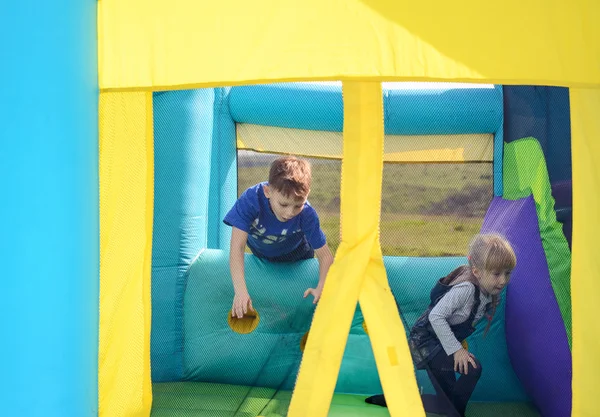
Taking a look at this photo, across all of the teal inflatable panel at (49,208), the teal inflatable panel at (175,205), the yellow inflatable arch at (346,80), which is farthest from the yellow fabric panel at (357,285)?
the teal inflatable panel at (49,208)

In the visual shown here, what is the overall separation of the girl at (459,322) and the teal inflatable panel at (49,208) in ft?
3.52

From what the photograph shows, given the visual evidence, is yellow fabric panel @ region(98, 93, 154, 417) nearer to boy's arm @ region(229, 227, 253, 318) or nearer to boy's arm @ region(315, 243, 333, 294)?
boy's arm @ region(229, 227, 253, 318)

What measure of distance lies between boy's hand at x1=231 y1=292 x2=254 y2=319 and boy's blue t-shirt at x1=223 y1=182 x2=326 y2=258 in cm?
16

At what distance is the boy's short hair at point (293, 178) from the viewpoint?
2.62 meters

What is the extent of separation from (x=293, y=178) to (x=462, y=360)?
81cm

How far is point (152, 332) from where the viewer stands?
2760mm

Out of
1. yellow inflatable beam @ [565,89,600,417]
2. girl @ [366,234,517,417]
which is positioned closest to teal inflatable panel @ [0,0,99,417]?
girl @ [366,234,517,417]

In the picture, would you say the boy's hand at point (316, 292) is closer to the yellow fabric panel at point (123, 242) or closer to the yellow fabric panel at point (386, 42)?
the yellow fabric panel at point (123, 242)

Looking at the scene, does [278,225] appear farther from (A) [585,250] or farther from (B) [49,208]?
(A) [585,250]

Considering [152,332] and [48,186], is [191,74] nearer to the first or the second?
[48,186]

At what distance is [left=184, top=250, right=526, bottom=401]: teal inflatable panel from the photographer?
2.66m

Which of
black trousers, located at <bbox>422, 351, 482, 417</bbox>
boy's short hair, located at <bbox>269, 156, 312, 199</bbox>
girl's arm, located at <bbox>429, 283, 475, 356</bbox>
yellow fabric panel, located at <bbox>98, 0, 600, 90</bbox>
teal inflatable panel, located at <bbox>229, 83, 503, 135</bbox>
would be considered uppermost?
yellow fabric panel, located at <bbox>98, 0, 600, 90</bbox>

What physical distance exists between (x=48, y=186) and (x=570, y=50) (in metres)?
1.49

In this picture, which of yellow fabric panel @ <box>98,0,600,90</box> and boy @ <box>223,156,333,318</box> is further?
boy @ <box>223,156,333,318</box>
